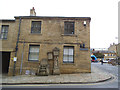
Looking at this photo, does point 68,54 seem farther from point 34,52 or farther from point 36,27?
point 36,27

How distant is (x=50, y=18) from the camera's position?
1156 cm

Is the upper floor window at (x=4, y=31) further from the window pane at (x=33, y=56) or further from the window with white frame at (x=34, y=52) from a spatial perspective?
the window pane at (x=33, y=56)

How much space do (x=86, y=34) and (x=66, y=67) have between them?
14.4ft

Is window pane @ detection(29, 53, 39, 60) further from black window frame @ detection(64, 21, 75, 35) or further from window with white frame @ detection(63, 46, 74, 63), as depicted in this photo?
black window frame @ detection(64, 21, 75, 35)

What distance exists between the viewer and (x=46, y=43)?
36.6 feet

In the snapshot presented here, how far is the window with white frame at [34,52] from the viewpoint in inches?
438

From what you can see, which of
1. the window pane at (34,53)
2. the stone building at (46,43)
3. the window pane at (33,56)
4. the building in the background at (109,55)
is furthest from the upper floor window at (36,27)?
the building in the background at (109,55)

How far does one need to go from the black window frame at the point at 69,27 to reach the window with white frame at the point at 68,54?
5.83 feet

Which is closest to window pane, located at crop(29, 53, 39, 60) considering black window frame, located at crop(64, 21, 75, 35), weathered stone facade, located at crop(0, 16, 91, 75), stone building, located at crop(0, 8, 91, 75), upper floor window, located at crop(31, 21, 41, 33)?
stone building, located at crop(0, 8, 91, 75)

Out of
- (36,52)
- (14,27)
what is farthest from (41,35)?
(14,27)

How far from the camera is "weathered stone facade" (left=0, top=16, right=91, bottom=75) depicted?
424 inches

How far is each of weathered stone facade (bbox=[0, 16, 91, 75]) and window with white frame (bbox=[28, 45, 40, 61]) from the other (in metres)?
0.35

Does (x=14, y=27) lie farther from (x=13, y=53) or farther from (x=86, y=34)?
(x=86, y=34)

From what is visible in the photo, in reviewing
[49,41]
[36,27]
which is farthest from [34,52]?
[36,27]
